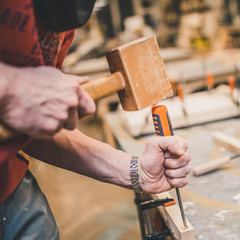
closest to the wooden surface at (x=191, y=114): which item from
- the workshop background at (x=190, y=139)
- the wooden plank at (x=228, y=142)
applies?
the workshop background at (x=190, y=139)

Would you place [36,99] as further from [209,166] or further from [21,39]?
[209,166]

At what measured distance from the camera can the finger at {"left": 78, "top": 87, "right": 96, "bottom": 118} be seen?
64cm

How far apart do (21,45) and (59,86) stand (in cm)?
12

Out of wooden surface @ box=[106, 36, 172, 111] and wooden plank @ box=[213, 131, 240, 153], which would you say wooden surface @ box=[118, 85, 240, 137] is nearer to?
wooden plank @ box=[213, 131, 240, 153]

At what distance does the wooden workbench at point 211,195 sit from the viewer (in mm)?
877

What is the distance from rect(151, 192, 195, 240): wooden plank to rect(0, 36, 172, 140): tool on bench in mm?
362

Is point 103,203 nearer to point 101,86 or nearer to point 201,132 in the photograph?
point 201,132

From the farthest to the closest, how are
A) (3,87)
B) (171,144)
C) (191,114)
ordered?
(191,114), (171,144), (3,87)

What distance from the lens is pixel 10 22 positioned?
0.57 meters

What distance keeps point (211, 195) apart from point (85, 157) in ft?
1.61

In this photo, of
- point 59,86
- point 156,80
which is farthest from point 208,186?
point 59,86

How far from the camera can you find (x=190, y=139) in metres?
1.68

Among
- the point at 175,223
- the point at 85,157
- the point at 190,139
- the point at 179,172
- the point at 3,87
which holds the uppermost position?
the point at 3,87

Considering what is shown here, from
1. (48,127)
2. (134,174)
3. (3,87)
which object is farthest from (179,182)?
(3,87)
